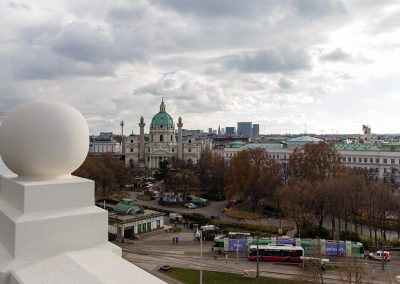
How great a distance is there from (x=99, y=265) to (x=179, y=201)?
52.8 meters

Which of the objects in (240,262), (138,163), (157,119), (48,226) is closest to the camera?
(48,226)

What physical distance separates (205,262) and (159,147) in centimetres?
8355

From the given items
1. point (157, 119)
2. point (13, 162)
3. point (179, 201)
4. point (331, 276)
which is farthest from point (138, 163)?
point (13, 162)

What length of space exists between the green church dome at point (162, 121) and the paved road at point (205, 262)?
3243 inches

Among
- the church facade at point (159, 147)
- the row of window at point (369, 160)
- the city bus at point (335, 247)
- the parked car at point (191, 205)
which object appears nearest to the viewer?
the city bus at point (335, 247)

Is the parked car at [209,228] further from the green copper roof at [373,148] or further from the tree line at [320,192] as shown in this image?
the green copper roof at [373,148]

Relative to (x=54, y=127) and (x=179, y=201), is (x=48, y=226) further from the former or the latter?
(x=179, y=201)

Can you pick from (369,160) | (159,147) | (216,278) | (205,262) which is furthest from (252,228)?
(159,147)

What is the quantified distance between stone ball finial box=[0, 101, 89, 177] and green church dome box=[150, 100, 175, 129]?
4378 inches

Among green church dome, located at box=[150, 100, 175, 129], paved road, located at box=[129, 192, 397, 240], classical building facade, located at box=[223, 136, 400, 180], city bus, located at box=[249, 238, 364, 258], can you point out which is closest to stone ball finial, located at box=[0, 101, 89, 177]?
city bus, located at box=[249, 238, 364, 258]

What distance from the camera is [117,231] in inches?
1467

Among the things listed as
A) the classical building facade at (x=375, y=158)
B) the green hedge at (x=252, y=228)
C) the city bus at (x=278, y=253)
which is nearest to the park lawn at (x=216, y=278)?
the city bus at (x=278, y=253)

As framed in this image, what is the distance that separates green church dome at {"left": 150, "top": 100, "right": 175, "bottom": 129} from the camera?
11769 cm

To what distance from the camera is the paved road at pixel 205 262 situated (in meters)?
27.0
